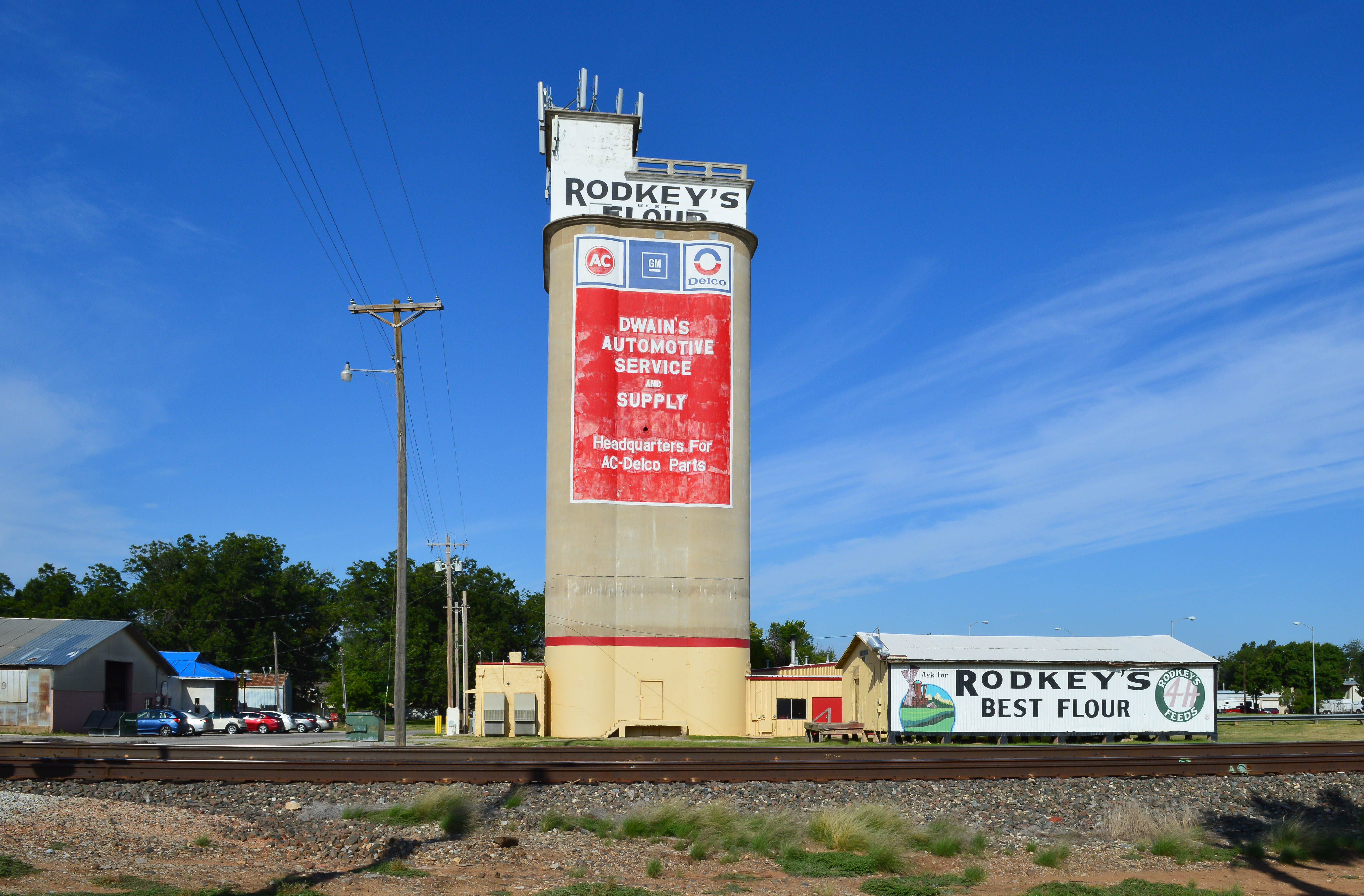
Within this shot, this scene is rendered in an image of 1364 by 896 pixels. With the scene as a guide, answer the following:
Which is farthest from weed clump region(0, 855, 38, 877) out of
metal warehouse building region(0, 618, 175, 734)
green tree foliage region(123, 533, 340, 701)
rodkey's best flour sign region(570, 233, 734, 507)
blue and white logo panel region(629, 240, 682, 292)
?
green tree foliage region(123, 533, 340, 701)

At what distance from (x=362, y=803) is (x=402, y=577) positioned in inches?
607

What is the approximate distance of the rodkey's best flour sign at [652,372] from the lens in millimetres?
42844

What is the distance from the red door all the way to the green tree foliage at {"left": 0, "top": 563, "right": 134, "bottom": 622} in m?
76.6

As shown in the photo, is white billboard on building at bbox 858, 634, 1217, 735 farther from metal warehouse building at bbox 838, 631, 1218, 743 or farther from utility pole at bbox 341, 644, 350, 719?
utility pole at bbox 341, 644, 350, 719

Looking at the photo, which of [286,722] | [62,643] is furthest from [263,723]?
[62,643]

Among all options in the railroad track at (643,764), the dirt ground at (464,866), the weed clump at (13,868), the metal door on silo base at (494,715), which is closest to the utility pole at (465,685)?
the metal door on silo base at (494,715)

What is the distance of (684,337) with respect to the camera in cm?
4419

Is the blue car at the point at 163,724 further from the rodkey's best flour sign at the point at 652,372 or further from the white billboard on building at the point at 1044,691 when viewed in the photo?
the white billboard on building at the point at 1044,691

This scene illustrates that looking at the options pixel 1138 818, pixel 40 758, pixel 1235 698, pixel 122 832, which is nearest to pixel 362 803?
pixel 122 832

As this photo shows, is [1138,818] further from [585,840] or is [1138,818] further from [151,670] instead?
[151,670]

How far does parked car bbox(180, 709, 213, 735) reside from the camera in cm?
4712

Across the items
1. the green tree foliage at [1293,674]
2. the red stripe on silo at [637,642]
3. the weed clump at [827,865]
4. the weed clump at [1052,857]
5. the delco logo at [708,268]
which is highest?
the delco logo at [708,268]

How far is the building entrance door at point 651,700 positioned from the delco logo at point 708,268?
17.0 m

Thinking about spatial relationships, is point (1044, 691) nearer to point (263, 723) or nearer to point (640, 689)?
point (640, 689)
